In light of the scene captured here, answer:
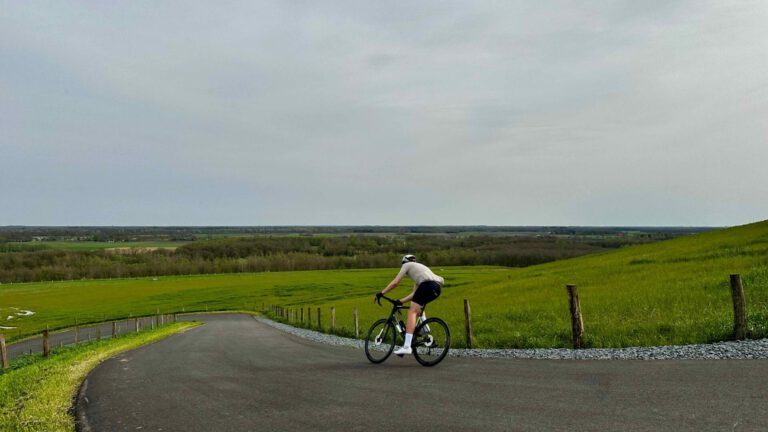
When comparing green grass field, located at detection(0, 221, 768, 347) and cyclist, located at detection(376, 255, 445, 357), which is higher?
cyclist, located at detection(376, 255, 445, 357)

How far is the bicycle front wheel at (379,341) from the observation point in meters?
12.0

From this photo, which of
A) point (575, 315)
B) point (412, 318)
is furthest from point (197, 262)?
point (412, 318)

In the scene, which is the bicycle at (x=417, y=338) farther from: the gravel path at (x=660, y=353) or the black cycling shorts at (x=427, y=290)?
the gravel path at (x=660, y=353)

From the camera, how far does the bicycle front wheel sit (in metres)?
12.0

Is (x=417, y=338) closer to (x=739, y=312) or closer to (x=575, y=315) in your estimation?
(x=575, y=315)

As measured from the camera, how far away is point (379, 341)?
12141mm

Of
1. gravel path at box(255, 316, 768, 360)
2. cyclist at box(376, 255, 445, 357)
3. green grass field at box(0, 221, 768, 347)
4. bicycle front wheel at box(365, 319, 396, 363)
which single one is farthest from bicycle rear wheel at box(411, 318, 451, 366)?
green grass field at box(0, 221, 768, 347)

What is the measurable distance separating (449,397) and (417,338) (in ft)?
11.2

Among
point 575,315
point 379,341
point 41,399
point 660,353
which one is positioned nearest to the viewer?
point 41,399

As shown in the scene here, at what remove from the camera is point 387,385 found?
930 centimetres

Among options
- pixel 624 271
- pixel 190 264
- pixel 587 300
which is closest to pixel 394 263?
pixel 190 264

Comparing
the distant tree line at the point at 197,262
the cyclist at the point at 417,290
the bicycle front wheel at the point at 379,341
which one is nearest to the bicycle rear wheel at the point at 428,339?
the cyclist at the point at 417,290

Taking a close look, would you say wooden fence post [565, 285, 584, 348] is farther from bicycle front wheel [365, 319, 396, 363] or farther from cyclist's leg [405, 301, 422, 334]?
bicycle front wheel [365, 319, 396, 363]

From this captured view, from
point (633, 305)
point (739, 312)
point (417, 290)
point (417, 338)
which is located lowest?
point (633, 305)
